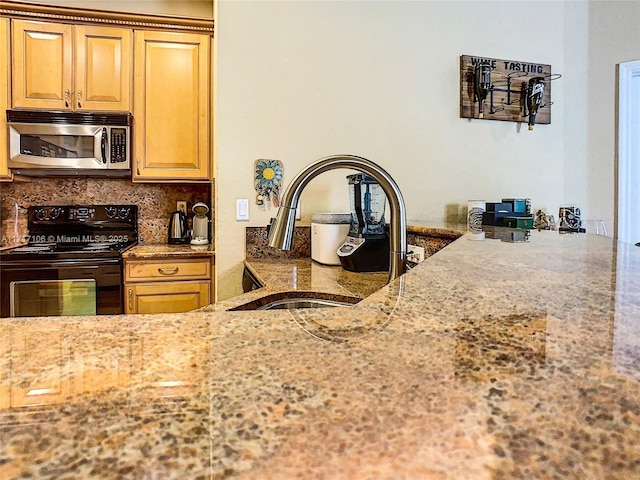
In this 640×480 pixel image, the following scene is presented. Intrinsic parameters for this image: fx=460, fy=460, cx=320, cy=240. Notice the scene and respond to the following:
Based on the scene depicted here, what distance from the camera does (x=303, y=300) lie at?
4.95 ft

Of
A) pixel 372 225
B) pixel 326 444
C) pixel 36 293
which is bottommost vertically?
pixel 36 293

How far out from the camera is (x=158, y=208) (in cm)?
329

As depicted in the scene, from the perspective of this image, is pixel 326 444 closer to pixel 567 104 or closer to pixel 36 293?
pixel 36 293

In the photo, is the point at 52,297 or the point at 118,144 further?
the point at 118,144

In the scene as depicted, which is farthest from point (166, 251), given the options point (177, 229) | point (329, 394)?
point (329, 394)

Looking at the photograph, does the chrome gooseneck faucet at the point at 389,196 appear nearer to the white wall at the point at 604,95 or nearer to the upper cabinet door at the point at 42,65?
the white wall at the point at 604,95

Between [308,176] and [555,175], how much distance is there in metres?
2.02

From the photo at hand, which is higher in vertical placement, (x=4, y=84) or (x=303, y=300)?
(x=4, y=84)

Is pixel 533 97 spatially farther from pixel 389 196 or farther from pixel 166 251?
pixel 166 251

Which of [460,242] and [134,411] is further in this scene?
[460,242]

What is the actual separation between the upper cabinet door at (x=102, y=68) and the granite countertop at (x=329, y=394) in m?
2.71

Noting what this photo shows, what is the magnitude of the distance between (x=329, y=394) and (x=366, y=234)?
1556 mm

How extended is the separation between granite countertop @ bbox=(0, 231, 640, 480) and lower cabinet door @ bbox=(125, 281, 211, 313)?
2244 millimetres

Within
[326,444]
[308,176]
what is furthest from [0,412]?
[308,176]
